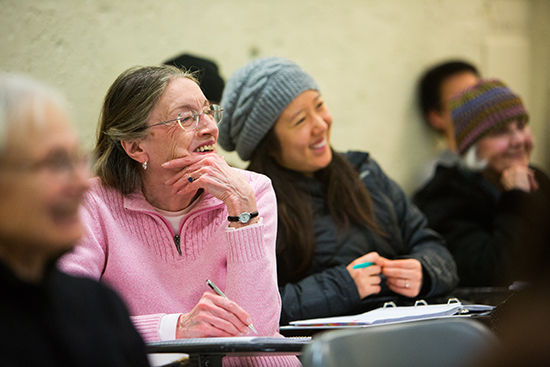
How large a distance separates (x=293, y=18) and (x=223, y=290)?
2066mm

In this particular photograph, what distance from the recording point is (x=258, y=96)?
2.57 meters

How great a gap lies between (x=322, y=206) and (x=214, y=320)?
1.06 metres

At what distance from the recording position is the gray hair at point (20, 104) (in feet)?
2.90

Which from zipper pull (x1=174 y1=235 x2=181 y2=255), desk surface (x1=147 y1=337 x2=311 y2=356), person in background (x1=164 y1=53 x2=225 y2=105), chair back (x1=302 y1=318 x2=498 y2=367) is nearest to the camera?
chair back (x1=302 y1=318 x2=498 y2=367)

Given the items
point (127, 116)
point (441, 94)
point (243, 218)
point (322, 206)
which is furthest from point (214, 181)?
point (441, 94)

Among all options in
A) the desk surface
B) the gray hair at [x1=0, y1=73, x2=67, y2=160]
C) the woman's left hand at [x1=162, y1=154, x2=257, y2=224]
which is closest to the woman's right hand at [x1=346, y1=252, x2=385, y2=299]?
the woman's left hand at [x1=162, y1=154, x2=257, y2=224]

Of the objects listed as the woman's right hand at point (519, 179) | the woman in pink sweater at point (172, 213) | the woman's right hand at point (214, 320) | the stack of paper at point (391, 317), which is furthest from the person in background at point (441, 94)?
the woman's right hand at point (214, 320)

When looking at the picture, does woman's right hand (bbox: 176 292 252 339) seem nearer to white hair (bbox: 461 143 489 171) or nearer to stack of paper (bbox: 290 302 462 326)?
stack of paper (bbox: 290 302 462 326)

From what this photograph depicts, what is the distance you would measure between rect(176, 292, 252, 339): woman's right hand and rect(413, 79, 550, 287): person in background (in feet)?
5.99

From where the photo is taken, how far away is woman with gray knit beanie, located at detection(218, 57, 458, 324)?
94.6 inches

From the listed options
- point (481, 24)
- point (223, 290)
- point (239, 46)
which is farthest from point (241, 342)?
point (481, 24)

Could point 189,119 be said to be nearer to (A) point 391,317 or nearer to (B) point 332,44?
(A) point 391,317

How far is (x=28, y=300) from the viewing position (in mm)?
922

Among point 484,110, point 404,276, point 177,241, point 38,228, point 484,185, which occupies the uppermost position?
point 38,228
